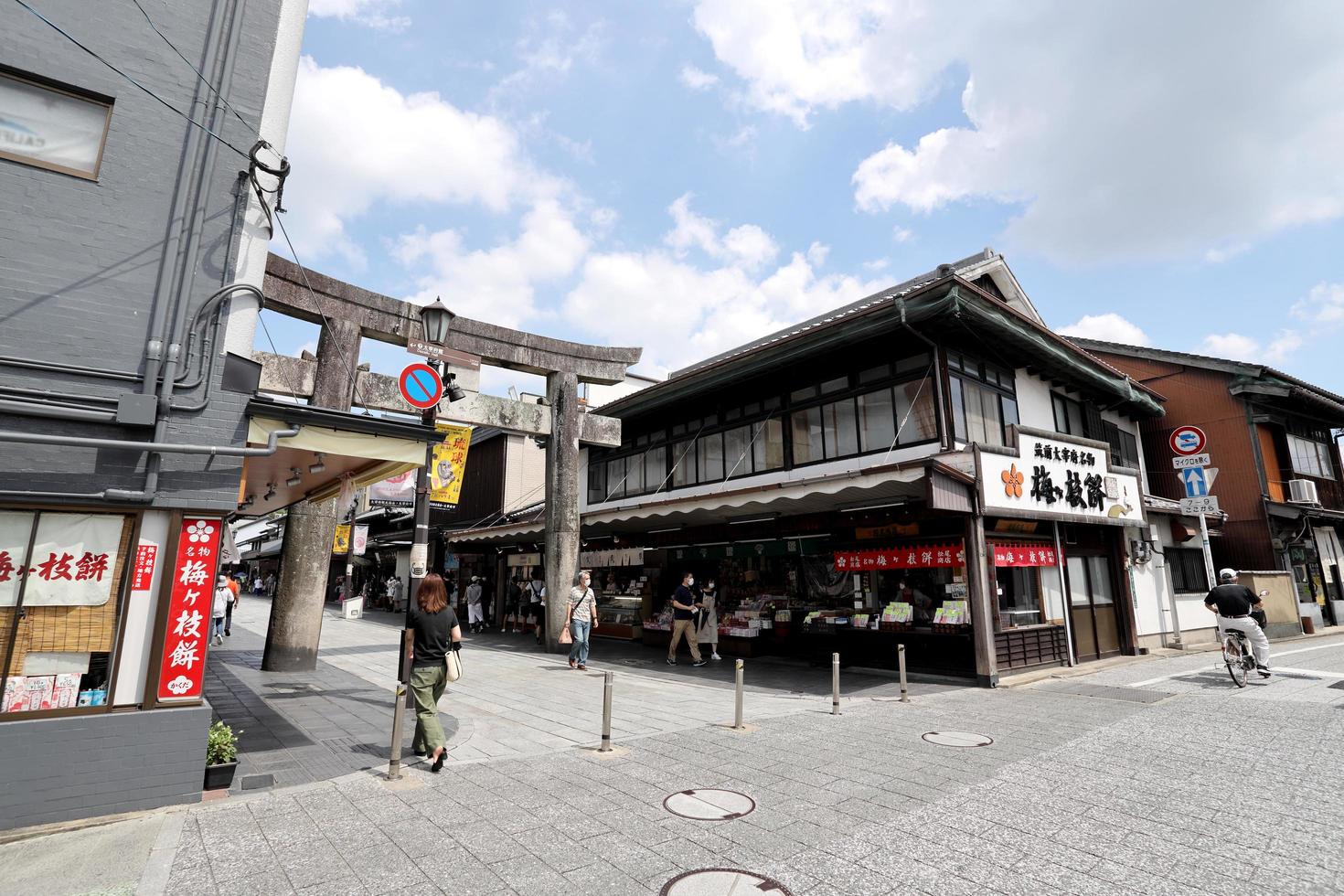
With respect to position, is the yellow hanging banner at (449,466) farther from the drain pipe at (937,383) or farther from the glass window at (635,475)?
the drain pipe at (937,383)

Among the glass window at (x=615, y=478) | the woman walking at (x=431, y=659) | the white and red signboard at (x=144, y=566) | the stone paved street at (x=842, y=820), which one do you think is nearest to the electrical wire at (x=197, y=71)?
the white and red signboard at (x=144, y=566)

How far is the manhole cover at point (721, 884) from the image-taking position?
4.11m

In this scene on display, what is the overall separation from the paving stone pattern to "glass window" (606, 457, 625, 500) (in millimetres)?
14707

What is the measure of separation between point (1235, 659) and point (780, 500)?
8.72m

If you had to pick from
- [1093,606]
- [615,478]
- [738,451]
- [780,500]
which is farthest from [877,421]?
[615,478]

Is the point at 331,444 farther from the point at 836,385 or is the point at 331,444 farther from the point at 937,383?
the point at 836,385

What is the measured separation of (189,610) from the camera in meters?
5.97

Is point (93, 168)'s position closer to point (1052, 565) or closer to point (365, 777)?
point (365, 777)

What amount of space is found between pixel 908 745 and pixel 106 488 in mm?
8817

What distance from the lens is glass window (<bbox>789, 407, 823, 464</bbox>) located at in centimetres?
1578

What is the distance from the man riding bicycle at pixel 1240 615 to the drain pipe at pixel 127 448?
15560mm

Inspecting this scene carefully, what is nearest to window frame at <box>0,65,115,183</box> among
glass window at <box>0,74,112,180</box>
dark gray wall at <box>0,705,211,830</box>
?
glass window at <box>0,74,112,180</box>

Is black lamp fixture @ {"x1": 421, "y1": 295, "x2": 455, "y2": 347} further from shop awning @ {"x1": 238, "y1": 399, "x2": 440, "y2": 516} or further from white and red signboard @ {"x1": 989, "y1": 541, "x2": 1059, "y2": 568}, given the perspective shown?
white and red signboard @ {"x1": 989, "y1": 541, "x2": 1059, "y2": 568}

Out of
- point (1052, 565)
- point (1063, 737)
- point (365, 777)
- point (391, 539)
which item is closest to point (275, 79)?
point (365, 777)
